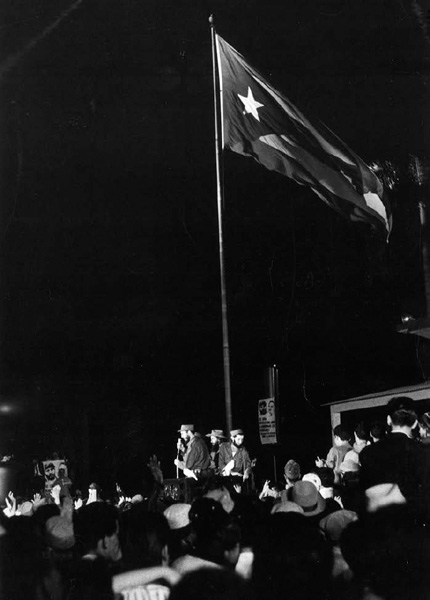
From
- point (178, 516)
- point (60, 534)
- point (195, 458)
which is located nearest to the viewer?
point (60, 534)

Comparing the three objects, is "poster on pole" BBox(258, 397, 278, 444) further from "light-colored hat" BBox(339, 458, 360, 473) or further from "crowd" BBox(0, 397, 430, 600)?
"crowd" BBox(0, 397, 430, 600)

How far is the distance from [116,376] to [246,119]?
13472mm

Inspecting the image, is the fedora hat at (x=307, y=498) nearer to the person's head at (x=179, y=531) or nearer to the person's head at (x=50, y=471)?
the person's head at (x=179, y=531)

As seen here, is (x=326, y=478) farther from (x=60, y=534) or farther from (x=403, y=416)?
(x=60, y=534)

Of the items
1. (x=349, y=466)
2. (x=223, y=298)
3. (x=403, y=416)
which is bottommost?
(x=349, y=466)

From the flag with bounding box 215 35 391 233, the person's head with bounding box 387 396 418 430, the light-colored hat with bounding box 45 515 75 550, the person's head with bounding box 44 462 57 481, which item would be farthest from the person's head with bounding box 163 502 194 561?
the person's head with bounding box 44 462 57 481

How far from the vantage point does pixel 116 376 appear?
2314 centimetres

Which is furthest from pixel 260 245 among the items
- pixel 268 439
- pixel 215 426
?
pixel 268 439

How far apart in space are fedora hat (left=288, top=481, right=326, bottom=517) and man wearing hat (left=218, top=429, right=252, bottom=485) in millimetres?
6081

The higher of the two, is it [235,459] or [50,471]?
[235,459]

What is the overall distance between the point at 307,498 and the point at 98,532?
166 centimetres

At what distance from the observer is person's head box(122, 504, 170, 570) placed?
3.67m

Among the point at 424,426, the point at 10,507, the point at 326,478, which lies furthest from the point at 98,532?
the point at 424,426

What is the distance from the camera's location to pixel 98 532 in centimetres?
370
